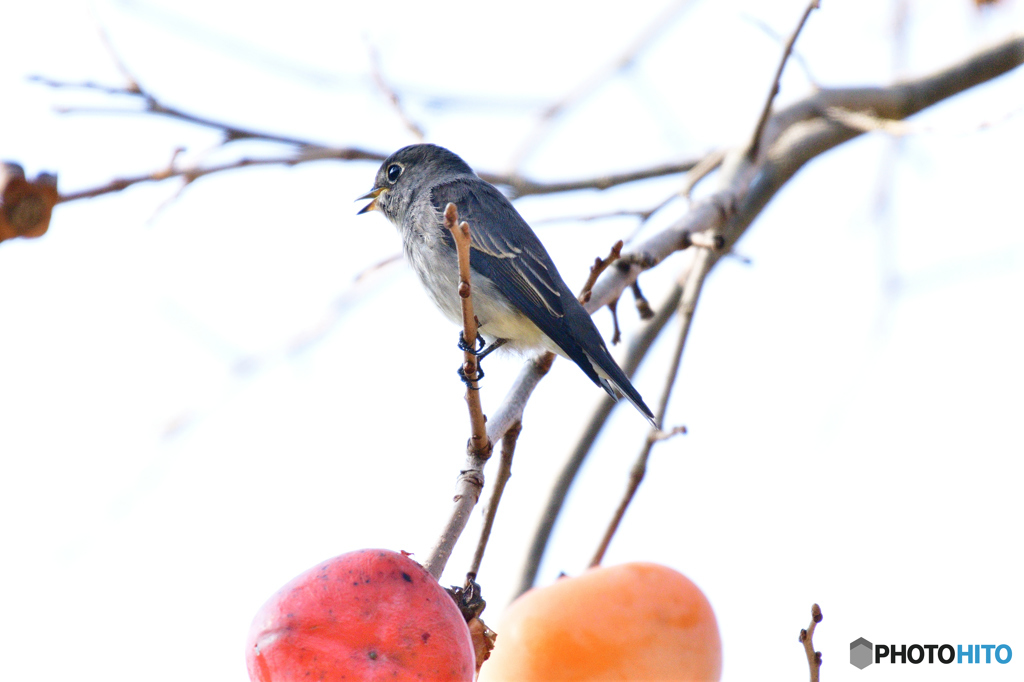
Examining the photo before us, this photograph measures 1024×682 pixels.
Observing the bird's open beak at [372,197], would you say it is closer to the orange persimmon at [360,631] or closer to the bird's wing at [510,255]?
the bird's wing at [510,255]

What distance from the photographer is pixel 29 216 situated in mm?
1639

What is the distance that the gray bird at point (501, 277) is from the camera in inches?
135

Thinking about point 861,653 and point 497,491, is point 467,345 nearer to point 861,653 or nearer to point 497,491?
point 497,491

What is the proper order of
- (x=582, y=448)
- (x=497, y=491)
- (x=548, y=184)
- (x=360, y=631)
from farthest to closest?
(x=548, y=184)
(x=582, y=448)
(x=497, y=491)
(x=360, y=631)

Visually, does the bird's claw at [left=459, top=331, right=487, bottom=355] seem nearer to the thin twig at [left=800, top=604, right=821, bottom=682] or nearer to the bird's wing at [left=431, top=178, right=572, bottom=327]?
the bird's wing at [left=431, top=178, right=572, bottom=327]

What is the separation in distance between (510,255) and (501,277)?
0.36ft

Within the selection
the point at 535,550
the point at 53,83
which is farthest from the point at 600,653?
the point at 53,83

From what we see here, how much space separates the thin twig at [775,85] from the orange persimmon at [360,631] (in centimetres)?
245

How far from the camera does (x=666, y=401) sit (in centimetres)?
325

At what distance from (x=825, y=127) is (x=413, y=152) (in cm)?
198

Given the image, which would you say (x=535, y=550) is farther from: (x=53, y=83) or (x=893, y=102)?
(x=893, y=102)

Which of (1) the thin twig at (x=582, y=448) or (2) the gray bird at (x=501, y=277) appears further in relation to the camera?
(1) the thin twig at (x=582, y=448)

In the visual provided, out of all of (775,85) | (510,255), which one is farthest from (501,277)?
(775,85)

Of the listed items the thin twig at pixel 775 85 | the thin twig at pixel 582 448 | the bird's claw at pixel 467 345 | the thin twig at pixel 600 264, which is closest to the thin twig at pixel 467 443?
the bird's claw at pixel 467 345
